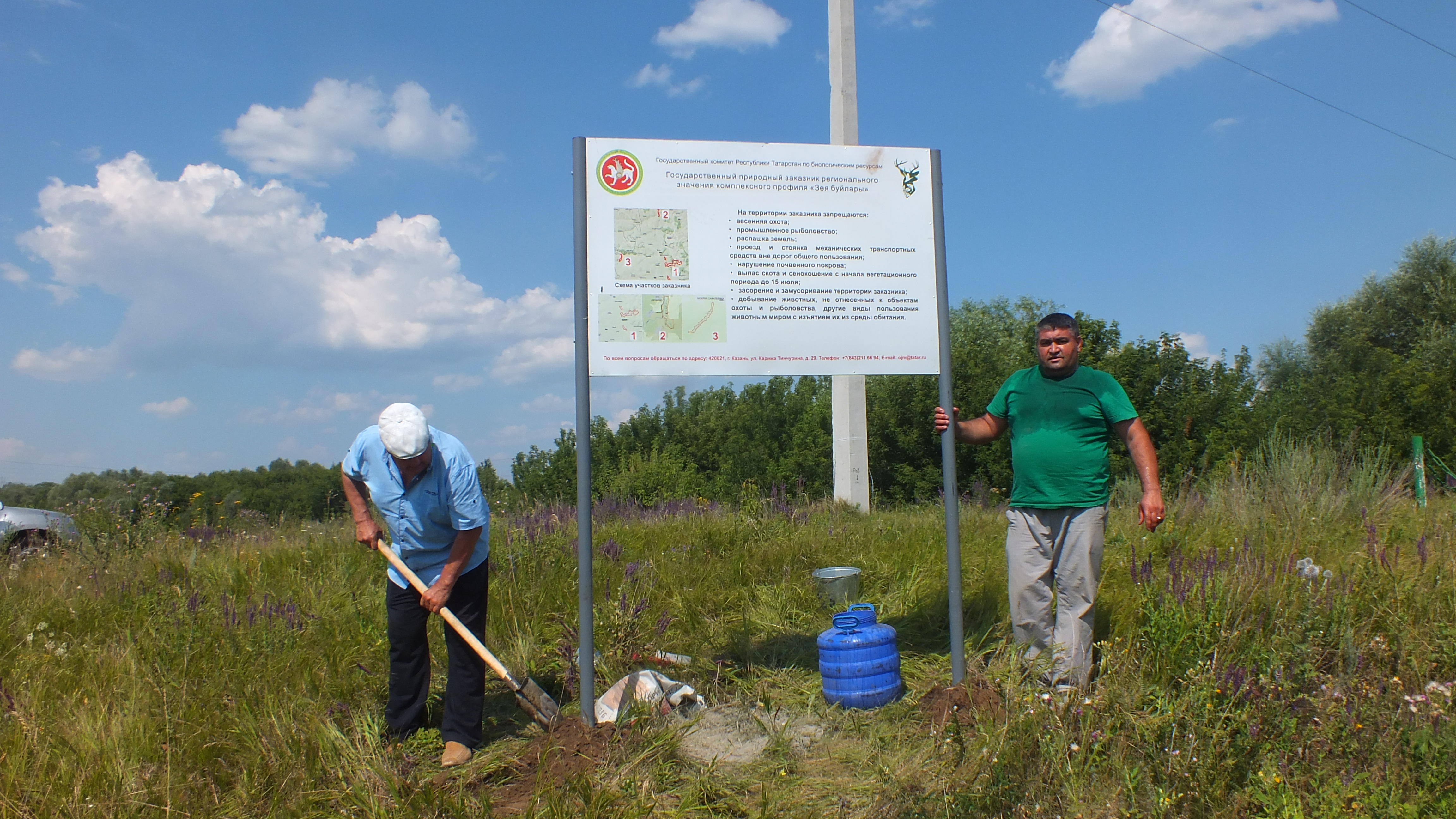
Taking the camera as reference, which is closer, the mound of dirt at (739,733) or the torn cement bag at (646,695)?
the mound of dirt at (739,733)

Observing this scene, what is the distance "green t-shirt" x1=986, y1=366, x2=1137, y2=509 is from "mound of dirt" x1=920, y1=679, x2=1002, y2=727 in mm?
906

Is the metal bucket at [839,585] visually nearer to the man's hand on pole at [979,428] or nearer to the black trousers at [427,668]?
the man's hand on pole at [979,428]

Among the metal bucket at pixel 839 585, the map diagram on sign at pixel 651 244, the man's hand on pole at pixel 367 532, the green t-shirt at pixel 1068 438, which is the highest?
the map diagram on sign at pixel 651 244

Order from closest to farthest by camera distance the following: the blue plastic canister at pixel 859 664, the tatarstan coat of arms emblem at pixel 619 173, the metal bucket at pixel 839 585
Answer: the tatarstan coat of arms emblem at pixel 619 173 < the blue plastic canister at pixel 859 664 < the metal bucket at pixel 839 585

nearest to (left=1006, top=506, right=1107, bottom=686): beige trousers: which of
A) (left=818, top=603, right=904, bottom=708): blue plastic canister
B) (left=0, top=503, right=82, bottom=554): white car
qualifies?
(left=818, top=603, right=904, bottom=708): blue plastic canister

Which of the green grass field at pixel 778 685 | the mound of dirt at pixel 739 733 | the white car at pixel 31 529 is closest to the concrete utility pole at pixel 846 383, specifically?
the green grass field at pixel 778 685

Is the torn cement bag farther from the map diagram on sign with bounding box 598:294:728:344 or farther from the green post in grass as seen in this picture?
the green post in grass

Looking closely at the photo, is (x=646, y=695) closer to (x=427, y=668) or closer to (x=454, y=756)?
(x=454, y=756)

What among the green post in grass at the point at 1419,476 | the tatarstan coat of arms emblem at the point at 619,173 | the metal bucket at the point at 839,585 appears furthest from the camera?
the green post in grass at the point at 1419,476

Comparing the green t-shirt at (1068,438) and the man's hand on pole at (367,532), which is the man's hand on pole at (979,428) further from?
the man's hand on pole at (367,532)

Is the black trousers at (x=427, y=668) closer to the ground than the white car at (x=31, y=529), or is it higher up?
closer to the ground

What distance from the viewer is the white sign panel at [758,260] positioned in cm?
413

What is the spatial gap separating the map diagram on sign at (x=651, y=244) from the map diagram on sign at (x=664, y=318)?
0.36 ft

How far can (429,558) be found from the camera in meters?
3.99
